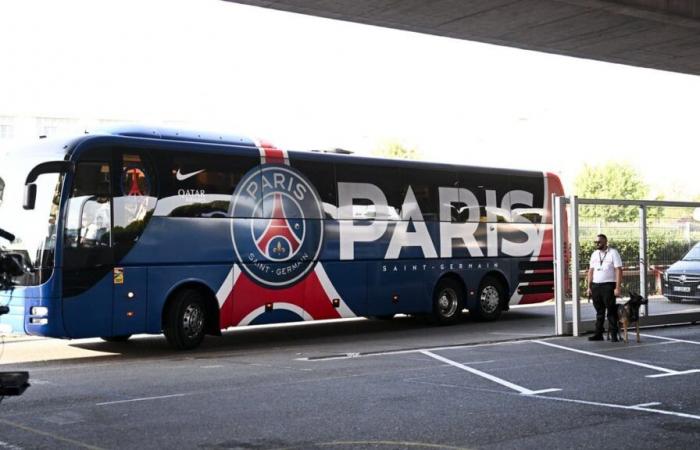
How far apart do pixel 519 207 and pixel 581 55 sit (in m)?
3.78

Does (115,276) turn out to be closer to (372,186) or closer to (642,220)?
(372,186)

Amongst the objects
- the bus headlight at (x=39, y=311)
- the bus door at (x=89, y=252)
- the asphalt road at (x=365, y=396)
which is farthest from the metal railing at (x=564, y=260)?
the bus headlight at (x=39, y=311)

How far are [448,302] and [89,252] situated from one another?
882 cm

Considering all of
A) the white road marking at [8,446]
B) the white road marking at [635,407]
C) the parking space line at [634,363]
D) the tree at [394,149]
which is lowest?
the white road marking at [635,407]

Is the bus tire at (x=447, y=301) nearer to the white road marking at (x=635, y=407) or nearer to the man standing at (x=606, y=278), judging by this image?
the man standing at (x=606, y=278)

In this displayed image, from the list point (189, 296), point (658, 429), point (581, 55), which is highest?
point (581, 55)

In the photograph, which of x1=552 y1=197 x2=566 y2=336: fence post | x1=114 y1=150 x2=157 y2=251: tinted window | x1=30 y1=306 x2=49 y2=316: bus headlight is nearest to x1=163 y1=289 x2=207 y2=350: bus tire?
x1=114 y1=150 x2=157 y2=251: tinted window

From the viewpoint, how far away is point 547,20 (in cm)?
1741

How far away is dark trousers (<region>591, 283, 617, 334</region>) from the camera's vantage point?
16.1 m

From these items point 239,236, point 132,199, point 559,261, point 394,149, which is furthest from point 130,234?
point 394,149

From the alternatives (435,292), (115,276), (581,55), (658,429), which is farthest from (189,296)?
(581,55)

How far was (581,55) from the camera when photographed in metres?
20.5

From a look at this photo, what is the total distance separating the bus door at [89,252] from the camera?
1402 centimetres

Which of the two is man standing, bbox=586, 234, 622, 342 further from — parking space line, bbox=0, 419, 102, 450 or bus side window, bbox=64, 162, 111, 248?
parking space line, bbox=0, 419, 102, 450
